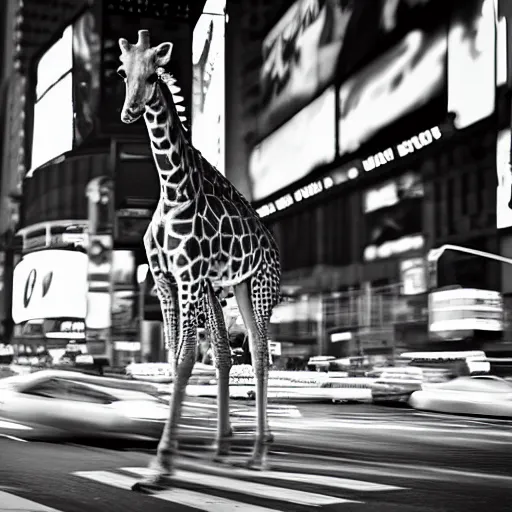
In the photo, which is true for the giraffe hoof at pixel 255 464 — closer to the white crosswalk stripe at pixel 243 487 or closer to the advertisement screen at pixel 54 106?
the white crosswalk stripe at pixel 243 487

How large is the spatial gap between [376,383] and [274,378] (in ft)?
1.63

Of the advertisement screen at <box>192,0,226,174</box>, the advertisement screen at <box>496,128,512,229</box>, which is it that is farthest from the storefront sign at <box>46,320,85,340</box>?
the advertisement screen at <box>496,128,512,229</box>

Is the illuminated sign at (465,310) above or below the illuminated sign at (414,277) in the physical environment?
below

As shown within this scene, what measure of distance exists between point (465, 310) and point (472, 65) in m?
1.02

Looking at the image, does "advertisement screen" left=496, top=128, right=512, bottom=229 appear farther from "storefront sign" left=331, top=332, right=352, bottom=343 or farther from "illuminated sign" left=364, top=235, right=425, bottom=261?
"storefront sign" left=331, top=332, right=352, bottom=343

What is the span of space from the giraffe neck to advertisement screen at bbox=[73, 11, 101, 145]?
3.74 feet

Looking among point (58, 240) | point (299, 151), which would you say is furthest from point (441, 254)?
point (58, 240)

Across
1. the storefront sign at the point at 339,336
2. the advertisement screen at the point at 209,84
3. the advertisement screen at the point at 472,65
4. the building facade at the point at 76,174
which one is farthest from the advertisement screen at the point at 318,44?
the storefront sign at the point at 339,336

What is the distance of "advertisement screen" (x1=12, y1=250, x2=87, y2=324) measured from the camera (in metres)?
4.81

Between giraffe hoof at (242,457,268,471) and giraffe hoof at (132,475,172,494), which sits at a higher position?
giraffe hoof at (242,457,268,471)

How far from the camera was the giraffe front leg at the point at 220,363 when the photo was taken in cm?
364

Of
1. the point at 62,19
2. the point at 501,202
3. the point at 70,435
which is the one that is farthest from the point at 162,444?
the point at 62,19

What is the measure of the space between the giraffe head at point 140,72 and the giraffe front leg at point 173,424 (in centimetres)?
87

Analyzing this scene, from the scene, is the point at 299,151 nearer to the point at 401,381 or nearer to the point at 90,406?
the point at 401,381
